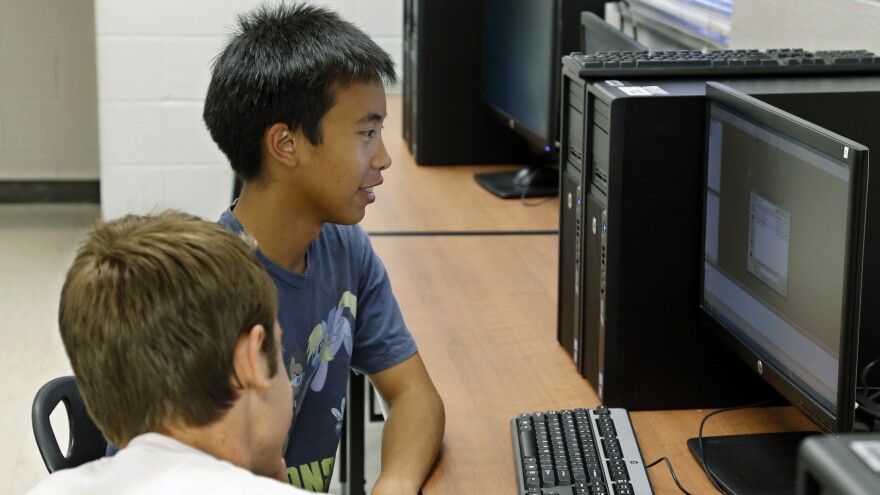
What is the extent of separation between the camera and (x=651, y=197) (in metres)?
1.54

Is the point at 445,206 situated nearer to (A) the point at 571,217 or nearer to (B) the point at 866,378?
(A) the point at 571,217

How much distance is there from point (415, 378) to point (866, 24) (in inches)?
37.6

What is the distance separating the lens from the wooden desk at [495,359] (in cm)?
148

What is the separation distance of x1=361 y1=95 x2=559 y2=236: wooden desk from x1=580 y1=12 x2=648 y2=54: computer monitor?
431 mm

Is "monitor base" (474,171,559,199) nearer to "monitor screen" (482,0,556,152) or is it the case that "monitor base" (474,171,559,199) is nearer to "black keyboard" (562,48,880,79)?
"monitor screen" (482,0,556,152)

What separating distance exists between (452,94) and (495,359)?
138cm

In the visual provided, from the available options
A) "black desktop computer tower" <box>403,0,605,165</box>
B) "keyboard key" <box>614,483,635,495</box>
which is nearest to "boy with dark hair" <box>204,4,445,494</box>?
"keyboard key" <box>614,483,635,495</box>

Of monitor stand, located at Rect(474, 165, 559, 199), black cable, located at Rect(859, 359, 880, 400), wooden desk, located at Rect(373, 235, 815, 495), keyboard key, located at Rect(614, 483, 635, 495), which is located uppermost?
black cable, located at Rect(859, 359, 880, 400)

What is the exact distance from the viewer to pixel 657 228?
61.2 inches

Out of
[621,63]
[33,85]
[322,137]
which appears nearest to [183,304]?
[322,137]

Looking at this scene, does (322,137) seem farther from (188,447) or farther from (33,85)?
(33,85)

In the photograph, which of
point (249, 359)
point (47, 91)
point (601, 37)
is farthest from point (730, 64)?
point (47, 91)

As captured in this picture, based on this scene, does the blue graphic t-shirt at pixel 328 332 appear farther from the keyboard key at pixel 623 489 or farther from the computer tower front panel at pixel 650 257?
the keyboard key at pixel 623 489

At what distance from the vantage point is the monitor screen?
2.63 meters
